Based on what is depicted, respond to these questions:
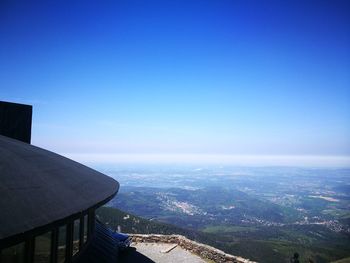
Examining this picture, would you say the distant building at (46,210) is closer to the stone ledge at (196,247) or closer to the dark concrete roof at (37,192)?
the dark concrete roof at (37,192)

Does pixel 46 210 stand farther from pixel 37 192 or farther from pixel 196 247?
pixel 196 247

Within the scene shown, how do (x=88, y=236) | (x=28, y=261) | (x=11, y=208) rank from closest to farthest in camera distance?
(x=11, y=208) → (x=28, y=261) → (x=88, y=236)

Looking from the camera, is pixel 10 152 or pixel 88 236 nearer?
pixel 10 152

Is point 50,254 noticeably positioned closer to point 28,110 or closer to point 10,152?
point 10,152

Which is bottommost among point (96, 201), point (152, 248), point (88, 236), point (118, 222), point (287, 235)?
point (287, 235)

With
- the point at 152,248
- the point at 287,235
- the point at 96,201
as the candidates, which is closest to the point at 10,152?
the point at 96,201

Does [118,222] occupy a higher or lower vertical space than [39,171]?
lower

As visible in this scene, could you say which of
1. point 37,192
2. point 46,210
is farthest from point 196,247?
point 46,210
